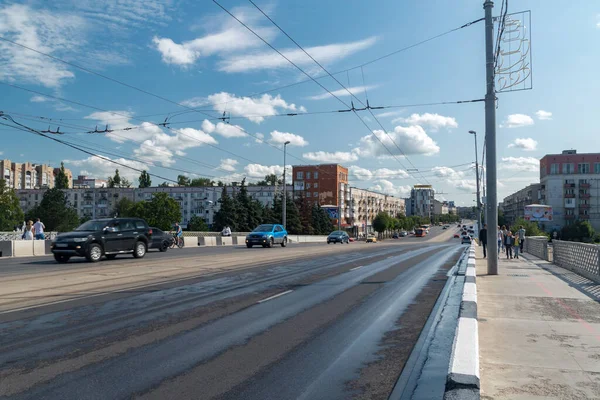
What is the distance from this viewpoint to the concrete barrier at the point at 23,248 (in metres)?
24.8

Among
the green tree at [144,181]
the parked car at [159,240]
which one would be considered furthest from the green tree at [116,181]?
the parked car at [159,240]

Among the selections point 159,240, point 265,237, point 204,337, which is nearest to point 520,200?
point 265,237

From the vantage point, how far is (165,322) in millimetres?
8273

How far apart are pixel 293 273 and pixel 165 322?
29.3 feet

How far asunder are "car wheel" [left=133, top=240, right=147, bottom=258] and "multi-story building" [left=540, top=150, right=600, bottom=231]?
332ft

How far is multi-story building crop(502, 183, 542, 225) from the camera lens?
122831 mm

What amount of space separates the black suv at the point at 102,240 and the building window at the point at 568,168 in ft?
337

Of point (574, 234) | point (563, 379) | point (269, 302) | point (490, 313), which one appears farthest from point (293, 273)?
point (574, 234)

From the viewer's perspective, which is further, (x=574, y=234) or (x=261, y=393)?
(x=574, y=234)

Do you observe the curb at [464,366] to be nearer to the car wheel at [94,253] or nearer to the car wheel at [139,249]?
the car wheel at [94,253]

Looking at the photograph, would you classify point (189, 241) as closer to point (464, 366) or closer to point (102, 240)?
point (102, 240)

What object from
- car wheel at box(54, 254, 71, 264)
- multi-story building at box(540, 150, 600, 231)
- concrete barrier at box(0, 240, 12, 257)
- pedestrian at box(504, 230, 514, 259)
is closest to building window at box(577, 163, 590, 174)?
multi-story building at box(540, 150, 600, 231)

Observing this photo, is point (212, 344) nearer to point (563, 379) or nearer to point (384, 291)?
point (563, 379)

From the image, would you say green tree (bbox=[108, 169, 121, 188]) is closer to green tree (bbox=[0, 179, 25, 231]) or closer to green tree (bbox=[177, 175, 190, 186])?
green tree (bbox=[177, 175, 190, 186])
